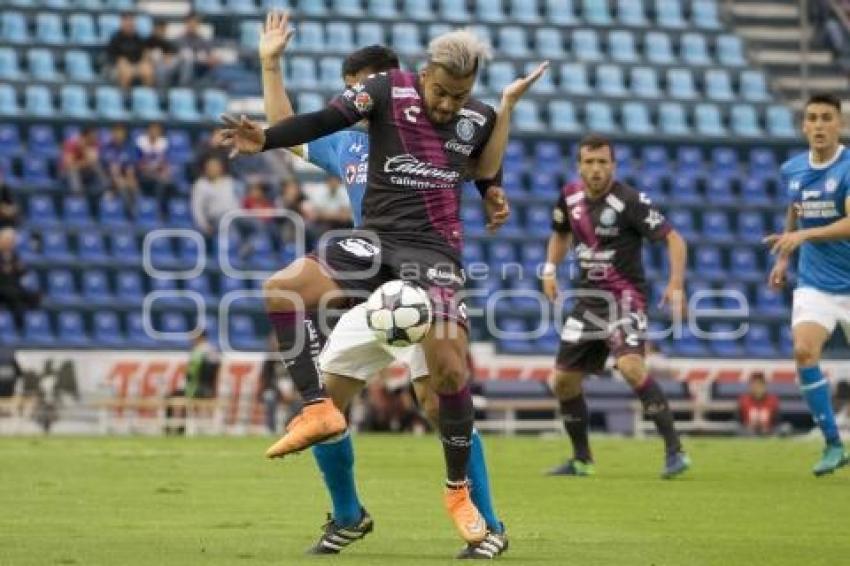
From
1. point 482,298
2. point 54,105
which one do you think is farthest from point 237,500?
point 54,105

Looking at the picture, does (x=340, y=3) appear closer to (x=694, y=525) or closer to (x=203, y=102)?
(x=203, y=102)

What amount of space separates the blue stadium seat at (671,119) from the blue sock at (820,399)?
53.9 ft

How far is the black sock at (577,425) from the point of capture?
15828 mm

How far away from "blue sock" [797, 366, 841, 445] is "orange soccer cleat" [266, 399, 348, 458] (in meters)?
6.88

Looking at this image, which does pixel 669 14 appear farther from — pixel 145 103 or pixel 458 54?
pixel 458 54

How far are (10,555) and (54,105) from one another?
69.0 feet

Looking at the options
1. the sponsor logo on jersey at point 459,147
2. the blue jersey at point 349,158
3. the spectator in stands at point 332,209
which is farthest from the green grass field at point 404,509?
the spectator in stands at point 332,209

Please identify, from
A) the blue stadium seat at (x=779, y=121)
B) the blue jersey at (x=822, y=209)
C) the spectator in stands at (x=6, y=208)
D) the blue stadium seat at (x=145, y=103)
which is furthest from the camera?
the blue stadium seat at (x=779, y=121)

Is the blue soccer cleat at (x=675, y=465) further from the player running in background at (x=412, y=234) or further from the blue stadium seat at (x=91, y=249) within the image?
the blue stadium seat at (x=91, y=249)

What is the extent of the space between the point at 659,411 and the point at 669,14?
18747 millimetres

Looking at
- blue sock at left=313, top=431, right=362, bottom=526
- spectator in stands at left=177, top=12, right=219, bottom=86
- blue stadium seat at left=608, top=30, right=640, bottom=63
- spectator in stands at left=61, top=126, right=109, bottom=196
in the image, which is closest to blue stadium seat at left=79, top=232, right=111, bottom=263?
spectator in stands at left=61, top=126, right=109, bottom=196

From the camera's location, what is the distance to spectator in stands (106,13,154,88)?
95.6 feet

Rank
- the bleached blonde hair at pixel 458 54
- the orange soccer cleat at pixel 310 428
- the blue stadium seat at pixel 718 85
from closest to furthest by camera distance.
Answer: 1. the orange soccer cleat at pixel 310 428
2. the bleached blonde hair at pixel 458 54
3. the blue stadium seat at pixel 718 85

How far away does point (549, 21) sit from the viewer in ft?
108
